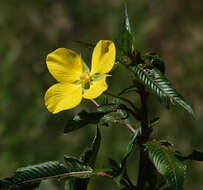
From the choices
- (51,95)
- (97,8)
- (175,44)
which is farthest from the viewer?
(97,8)

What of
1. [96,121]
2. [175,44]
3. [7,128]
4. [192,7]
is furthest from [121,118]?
[192,7]

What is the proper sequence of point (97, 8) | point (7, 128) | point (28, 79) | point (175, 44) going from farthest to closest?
point (97, 8) → point (175, 44) → point (28, 79) → point (7, 128)

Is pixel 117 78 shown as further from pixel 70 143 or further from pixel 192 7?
pixel 192 7

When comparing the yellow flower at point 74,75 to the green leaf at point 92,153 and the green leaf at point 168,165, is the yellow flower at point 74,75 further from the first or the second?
the green leaf at point 168,165

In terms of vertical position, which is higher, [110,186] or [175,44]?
[175,44]

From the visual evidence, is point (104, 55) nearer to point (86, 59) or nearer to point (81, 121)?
point (81, 121)

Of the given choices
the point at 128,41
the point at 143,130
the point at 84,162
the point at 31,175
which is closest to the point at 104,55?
the point at 128,41

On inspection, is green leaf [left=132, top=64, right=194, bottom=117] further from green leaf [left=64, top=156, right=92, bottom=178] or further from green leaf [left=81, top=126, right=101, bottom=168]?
Answer: green leaf [left=64, top=156, right=92, bottom=178]
